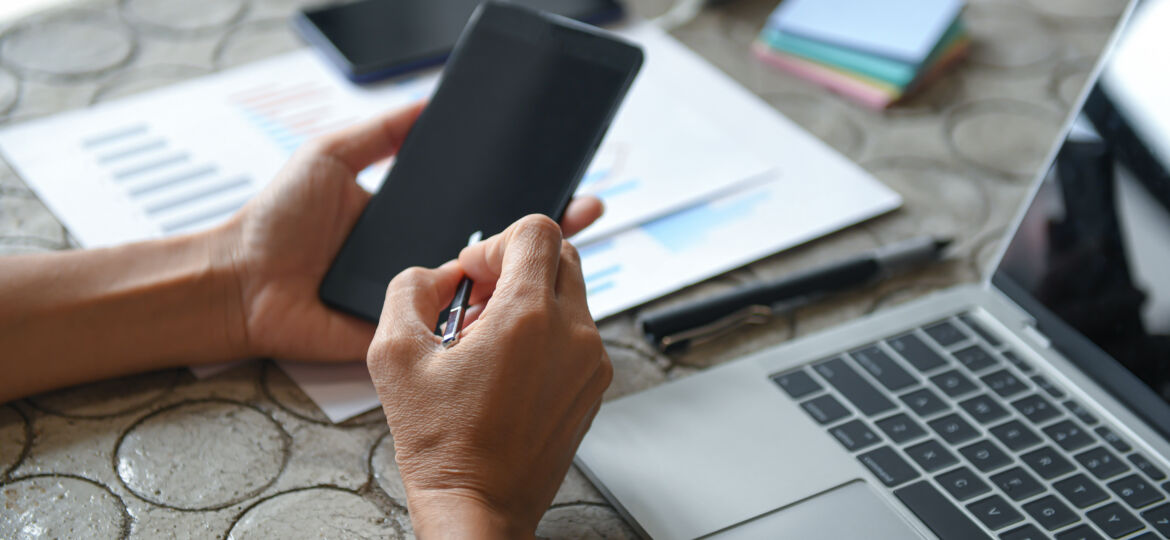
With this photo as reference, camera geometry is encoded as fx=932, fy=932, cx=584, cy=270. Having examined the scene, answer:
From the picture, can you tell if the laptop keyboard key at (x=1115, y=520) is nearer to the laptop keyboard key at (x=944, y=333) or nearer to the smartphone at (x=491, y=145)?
the laptop keyboard key at (x=944, y=333)

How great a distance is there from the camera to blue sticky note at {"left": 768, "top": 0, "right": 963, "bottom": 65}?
0.81m

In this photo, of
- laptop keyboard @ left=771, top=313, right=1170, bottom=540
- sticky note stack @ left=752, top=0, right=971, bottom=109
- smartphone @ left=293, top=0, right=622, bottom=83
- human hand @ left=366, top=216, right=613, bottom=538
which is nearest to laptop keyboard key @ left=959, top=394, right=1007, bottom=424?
laptop keyboard @ left=771, top=313, right=1170, bottom=540

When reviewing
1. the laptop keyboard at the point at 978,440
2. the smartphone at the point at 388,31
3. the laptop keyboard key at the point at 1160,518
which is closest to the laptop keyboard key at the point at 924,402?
the laptop keyboard at the point at 978,440

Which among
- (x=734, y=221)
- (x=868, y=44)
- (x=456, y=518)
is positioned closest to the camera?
(x=456, y=518)

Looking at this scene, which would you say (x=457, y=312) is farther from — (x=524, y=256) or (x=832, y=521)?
(x=832, y=521)

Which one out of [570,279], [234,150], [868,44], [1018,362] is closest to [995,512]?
[1018,362]

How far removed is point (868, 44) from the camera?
0.81 meters

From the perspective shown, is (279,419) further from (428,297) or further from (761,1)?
(761,1)

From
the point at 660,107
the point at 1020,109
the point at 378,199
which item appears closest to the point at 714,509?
the point at 378,199

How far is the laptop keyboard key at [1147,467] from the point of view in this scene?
0.49m

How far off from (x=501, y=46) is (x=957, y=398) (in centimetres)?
36

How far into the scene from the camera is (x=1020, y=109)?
82 centimetres

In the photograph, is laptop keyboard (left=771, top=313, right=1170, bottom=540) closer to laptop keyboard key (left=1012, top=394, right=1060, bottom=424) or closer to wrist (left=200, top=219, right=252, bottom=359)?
laptop keyboard key (left=1012, top=394, right=1060, bottom=424)

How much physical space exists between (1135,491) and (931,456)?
0.10m
